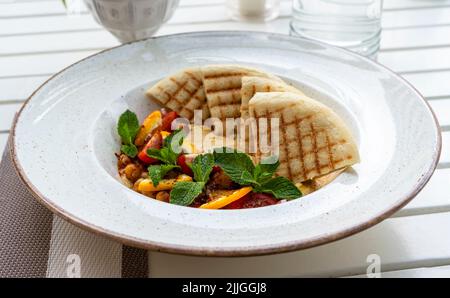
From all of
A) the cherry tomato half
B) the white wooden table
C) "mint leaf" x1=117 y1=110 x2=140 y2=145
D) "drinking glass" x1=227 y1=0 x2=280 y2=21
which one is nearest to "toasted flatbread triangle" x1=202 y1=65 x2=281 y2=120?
the cherry tomato half

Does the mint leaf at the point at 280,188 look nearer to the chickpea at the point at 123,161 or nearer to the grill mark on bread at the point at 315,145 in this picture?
the grill mark on bread at the point at 315,145

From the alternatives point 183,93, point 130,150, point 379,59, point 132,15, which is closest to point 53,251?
point 130,150

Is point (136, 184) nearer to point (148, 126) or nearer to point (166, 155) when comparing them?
point (166, 155)

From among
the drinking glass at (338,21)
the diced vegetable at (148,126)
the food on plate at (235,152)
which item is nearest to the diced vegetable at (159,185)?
the food on plate at (235,152)

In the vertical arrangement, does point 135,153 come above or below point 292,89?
below
